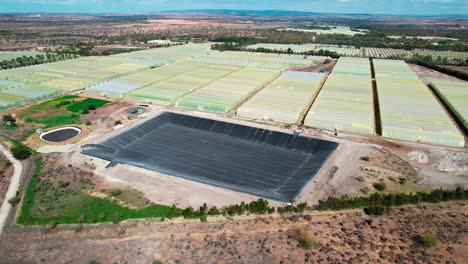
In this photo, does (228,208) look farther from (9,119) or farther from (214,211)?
(9,119)

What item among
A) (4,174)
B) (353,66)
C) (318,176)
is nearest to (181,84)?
(4,174)

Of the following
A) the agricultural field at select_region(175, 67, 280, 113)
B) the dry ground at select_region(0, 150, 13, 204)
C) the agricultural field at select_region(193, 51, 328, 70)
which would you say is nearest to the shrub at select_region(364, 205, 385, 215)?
the agricultural field at select_region(175, 67, 280, 113)

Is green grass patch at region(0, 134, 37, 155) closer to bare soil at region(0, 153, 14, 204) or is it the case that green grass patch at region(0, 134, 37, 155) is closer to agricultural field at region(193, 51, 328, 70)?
bare soil at region(0, 153, 14, 204)

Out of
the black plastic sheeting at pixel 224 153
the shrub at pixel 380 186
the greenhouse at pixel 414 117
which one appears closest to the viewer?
the shrub at pixel 380 186

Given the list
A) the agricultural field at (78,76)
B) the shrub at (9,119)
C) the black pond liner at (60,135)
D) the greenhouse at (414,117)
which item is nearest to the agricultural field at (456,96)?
the greenhouse at (414,117)

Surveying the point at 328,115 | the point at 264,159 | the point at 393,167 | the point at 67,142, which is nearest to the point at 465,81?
the point at 328,115

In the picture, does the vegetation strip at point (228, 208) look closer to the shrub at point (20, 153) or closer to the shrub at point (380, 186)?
the shrub at point (380, 186)

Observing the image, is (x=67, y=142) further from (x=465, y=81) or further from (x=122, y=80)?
(x=465, y=81)
